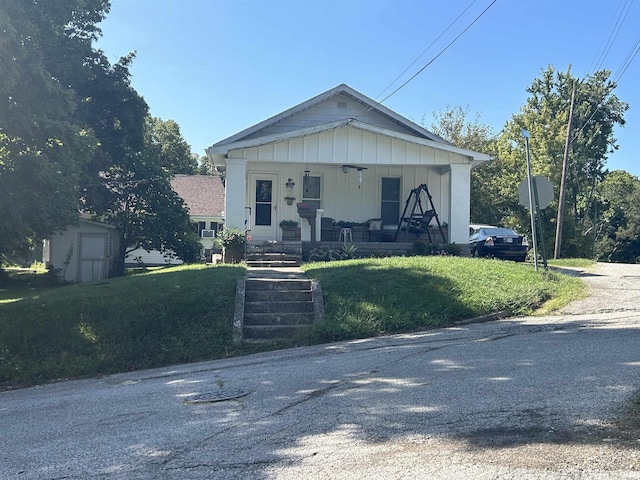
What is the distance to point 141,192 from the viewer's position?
70.5 ft

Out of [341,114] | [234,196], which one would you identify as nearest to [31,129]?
[234,196]

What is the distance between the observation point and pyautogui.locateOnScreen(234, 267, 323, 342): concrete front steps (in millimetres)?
9500

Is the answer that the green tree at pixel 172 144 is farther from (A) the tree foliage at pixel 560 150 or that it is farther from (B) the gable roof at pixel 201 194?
(A) the tree foliage at pixel 560 150

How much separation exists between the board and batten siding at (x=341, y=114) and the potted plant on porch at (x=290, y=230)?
3527 mm

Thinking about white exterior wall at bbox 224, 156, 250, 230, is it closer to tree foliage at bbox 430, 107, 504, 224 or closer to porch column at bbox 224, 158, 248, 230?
porch column at bbox 224, 158, 248, 230

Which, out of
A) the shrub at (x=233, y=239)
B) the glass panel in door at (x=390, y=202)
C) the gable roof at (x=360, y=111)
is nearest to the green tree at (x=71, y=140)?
the shrub at (x=233, y=239)

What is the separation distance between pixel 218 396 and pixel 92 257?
1742 centimetres

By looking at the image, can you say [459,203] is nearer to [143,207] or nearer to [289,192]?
[289,192]

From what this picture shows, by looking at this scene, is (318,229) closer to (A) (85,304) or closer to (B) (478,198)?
(A) (85,304)

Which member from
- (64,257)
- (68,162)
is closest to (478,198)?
(64,257)

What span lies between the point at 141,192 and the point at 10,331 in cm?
1258

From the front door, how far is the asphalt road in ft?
34.8

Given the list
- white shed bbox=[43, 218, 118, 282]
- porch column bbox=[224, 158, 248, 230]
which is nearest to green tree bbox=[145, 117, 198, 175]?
white shed bbox=[43, 218, 118, 282]

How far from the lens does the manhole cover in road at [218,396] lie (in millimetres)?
5910
